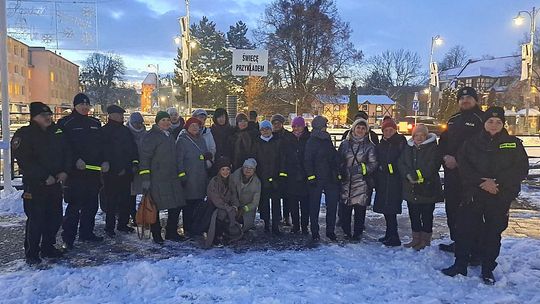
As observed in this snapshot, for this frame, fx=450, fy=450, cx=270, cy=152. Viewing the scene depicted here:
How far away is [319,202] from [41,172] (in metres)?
3.78

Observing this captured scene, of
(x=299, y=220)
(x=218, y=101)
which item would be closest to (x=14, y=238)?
(x=299, y=220)

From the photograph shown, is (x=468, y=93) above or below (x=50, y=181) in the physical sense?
above

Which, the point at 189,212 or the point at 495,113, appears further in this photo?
the point at 189,212

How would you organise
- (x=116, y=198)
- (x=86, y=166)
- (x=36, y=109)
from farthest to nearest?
(x=116, y=198) → (x=86, y=166) → (x=36, y=109)

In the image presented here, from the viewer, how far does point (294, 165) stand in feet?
22.6

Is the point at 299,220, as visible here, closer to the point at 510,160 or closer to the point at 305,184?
the point at 305,184

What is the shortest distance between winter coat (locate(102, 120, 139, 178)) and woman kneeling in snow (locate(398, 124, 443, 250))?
12.9 ft

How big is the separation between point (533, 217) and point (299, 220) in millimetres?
4949

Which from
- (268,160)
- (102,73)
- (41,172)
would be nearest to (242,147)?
(268,160)

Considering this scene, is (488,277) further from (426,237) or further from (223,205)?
(223,205)

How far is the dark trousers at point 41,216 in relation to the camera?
550 centimetres

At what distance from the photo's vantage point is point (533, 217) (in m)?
8.83

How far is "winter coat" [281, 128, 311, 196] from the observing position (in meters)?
6.87

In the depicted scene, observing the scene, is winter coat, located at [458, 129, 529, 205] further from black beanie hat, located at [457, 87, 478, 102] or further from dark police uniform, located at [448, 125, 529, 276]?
black beanie hat, located at [457, 87, 478, 102]
